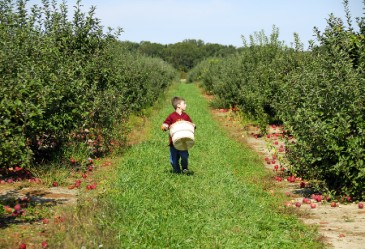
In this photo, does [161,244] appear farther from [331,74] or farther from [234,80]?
[234,80]

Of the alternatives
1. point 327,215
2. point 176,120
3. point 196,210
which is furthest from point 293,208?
point 176,120

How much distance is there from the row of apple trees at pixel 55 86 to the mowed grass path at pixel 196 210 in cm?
147

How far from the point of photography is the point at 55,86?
9.05 m

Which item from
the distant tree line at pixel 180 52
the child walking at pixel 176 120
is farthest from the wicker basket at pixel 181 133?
the distant tree line at pixel 180 52

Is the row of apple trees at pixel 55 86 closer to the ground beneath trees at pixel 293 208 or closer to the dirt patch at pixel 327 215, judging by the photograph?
the ground beneath trees at pixel 293 208

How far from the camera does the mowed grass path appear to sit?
18.7 ft

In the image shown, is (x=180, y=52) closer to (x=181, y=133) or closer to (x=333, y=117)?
(x=181, y=133)

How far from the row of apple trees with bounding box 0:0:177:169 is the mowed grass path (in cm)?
147

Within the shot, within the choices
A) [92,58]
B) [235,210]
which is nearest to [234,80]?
[92,58]

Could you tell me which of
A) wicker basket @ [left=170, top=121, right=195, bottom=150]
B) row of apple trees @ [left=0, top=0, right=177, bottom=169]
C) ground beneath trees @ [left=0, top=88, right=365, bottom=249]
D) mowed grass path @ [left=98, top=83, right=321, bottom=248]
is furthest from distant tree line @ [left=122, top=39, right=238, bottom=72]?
ground beneath trees @ [left=0, top=88, right=365, bottom=249]

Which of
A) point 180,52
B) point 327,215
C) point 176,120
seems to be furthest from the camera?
point 180,52

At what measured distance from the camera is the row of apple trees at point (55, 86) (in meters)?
7.39

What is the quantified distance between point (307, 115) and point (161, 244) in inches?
152

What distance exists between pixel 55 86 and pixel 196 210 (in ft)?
13.2
